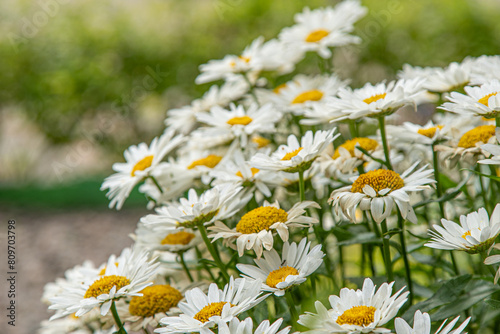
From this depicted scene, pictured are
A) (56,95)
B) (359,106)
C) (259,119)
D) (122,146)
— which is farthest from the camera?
(122,146)

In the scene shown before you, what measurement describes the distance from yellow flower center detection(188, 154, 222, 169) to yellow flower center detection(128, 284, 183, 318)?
30 cm

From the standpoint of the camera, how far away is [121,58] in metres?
3.95

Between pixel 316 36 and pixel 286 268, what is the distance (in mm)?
854

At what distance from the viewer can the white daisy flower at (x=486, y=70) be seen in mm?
1025

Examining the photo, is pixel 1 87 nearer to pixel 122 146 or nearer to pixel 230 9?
pixel 122 146

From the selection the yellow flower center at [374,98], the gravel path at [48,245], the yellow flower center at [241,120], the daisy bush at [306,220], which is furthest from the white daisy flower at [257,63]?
the gravel path at [48,245]

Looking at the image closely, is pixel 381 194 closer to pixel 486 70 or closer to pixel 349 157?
pixel 349 157

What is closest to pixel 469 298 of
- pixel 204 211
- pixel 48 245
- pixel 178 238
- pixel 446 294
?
pixel 446 294

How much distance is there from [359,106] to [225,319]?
0.46m

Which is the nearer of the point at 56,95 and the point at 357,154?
the point at 357,154

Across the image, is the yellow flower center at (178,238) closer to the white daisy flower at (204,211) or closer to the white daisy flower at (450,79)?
the white daisy flower at (204,211)

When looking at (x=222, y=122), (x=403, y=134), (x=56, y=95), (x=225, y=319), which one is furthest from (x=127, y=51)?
(x=225, y=319)

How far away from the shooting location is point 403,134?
1090 mm

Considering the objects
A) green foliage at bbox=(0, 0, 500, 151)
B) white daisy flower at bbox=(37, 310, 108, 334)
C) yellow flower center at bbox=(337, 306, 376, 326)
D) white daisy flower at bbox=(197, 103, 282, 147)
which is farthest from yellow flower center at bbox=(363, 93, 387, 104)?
green foliage at bbox=(0, 0, 500, 151)
